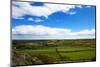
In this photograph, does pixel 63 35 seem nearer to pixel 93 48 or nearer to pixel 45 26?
pixel 45 26

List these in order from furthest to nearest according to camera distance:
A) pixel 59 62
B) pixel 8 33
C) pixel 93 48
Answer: pixel 93 48 < pixel 59 62 < pixel 8 33

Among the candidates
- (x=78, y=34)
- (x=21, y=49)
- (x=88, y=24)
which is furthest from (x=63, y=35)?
(x=21, y=49)

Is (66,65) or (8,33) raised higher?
(8,33)

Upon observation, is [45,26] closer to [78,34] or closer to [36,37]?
[36,37]

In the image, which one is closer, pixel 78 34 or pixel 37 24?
pixel 37 24

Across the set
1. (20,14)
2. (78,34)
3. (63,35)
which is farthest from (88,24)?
(20,14)

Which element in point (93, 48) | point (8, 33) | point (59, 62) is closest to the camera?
point (8, 33)

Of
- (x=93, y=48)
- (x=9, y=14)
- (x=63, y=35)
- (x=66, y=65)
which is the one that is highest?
(x=9, y=14)
